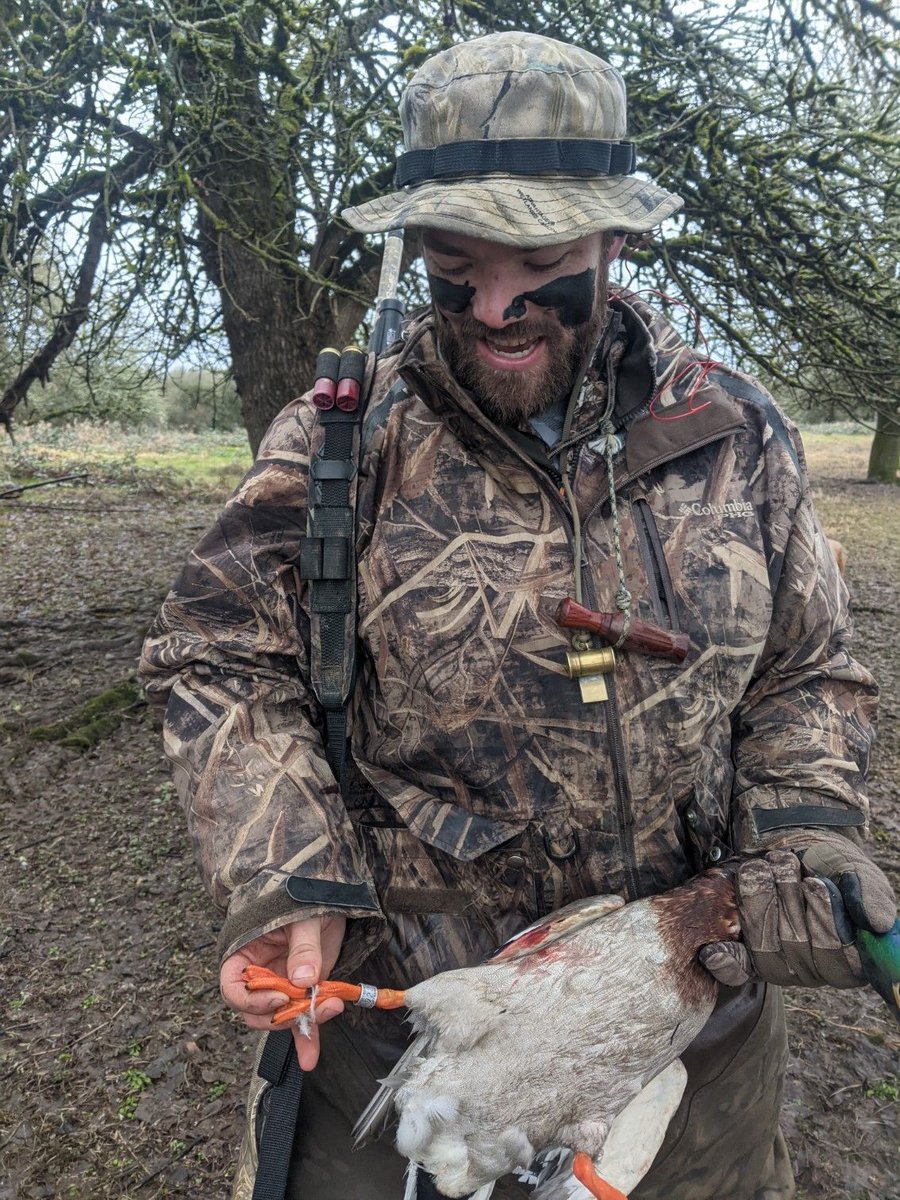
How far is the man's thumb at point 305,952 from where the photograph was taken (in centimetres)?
183

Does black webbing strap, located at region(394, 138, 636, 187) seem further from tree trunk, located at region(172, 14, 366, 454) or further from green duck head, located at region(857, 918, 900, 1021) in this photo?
tree trunk, located at region(172, 14, 366, 454)

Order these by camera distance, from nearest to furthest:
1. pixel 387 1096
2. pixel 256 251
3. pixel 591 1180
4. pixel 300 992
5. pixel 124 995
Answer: pixel 591 1180, pixel 300 992, pixel 387 1096, pixel 124 995, pixel 256 251

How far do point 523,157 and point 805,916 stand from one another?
5.92 ft

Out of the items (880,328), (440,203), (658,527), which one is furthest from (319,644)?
(880,328)

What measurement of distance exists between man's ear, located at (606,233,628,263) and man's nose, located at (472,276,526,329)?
347 millimetres

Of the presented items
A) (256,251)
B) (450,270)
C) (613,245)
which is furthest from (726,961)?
(256,251)

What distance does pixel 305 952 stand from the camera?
1.89 metres

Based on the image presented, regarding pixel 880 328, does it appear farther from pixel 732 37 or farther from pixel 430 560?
pixel 430 560

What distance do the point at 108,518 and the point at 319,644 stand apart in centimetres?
1217

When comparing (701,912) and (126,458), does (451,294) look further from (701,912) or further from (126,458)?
(126,458)

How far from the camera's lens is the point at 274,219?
243 inches

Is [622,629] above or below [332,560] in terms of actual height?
below

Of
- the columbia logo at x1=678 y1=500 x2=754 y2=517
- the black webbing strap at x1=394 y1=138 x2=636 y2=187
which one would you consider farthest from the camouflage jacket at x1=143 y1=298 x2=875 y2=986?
the black webbing strap at x1=394 y1=138 x2=636 y2=187

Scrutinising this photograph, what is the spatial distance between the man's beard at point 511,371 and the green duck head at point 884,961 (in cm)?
137
